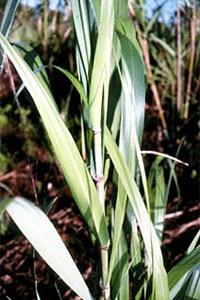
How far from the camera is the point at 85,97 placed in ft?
1.31

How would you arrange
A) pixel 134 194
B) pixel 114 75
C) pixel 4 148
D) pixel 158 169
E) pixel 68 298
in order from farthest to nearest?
pixel 4 148, pixel 68 298, pixel 158 169, pixel 114 75, pixel 134 194

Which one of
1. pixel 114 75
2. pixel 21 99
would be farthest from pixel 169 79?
pixel 114 75

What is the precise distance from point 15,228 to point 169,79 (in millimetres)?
992

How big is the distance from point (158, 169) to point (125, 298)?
0.72ft

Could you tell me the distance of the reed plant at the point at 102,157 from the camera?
357mm

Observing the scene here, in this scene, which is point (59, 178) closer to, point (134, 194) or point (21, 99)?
point (21, 99)

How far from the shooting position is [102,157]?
43 centimetres

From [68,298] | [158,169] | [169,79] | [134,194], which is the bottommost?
[68,298]

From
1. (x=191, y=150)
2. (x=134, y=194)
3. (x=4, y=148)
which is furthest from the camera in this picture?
(x=4, y=148)

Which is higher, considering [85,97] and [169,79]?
[85,97]

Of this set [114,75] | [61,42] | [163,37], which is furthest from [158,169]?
[61,42]

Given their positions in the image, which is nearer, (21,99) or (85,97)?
(85,97)

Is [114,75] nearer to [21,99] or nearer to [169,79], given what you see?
[169,79]

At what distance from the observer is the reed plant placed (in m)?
0.36
